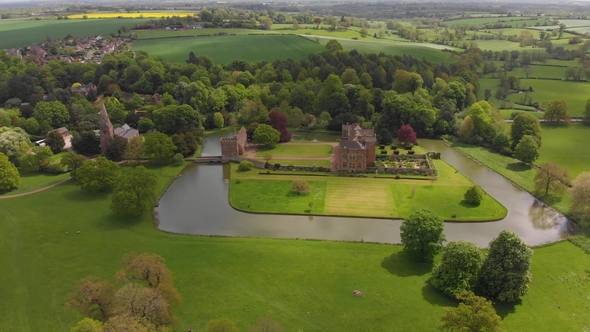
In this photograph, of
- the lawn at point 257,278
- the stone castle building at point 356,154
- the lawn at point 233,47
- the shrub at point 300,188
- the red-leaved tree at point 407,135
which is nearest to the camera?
the lawn at point 257,278

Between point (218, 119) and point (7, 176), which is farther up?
point (7, 176)

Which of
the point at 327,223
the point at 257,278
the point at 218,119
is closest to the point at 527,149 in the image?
the point at 327,223

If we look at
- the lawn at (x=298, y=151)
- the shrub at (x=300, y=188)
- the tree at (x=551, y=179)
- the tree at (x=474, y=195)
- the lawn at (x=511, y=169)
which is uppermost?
the tree at (x=551, y=179)

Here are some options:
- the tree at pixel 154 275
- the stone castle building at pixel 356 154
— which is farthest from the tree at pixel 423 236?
the stone castle building at pixel 356 154

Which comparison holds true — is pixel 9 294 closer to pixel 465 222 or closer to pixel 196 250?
pixel 196 250

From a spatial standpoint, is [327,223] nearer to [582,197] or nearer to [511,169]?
[582,197]

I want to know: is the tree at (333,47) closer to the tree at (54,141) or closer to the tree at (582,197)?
the tree at (54,141)

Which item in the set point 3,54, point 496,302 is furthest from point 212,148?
point 3,54

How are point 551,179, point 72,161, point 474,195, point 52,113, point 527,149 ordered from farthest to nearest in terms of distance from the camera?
1. point 52,113
2. point 527,149
3. point 72,161
4. point 551,179
5. point 474,195
